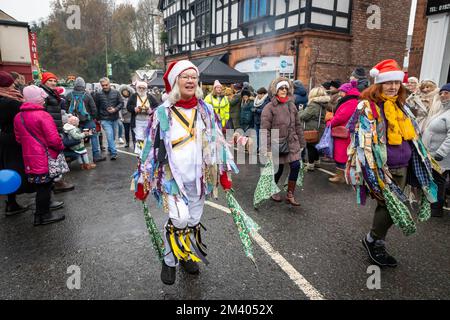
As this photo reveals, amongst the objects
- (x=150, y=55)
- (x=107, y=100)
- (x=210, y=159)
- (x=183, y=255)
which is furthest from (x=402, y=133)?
(x=150, y=55)

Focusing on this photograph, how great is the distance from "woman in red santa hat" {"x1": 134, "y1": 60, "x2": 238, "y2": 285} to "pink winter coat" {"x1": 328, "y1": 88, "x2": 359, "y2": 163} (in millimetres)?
2623

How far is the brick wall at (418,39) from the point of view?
26.9 feet

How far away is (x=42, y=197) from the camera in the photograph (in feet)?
13.0

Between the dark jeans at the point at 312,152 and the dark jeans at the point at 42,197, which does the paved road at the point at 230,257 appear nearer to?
the dark jeans at the point at 42,197

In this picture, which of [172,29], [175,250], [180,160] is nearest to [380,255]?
[175,250]

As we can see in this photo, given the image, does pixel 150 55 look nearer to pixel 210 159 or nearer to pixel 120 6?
pixel 120 6

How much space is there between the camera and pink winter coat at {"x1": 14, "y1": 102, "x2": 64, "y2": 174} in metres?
3.74

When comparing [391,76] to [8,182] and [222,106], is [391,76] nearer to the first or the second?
[8,182]

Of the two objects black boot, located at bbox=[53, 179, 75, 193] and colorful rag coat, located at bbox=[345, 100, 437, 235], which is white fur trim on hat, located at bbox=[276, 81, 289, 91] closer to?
colorful rag coat, located at bbox=[345, 100, 437, 235]

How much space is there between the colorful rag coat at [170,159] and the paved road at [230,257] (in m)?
0.76

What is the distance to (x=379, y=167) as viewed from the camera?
285cm

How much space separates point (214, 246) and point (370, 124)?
2.01 metres

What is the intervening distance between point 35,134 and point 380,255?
4.10 m

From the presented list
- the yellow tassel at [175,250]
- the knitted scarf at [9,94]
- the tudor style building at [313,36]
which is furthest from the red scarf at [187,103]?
the tudor style building at [313,36]
